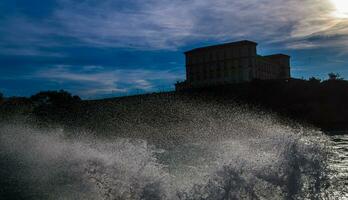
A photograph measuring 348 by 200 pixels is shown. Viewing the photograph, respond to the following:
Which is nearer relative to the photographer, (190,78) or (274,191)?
(274,191)

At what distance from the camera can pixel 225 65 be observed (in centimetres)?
13050

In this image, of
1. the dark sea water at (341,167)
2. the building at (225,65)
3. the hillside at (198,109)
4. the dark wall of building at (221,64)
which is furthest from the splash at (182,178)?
the dark wall of building at (221,64)

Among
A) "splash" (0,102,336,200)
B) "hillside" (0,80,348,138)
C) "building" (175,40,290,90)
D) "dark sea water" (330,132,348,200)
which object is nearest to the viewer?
"splash" (0,102,336,200)

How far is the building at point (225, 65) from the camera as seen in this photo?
125750mm

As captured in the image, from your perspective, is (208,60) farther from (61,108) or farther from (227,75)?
(61,108)

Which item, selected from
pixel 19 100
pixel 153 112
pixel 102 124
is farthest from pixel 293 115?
pixel 19 100

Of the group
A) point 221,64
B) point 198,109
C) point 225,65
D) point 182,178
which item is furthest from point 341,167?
point 221,64

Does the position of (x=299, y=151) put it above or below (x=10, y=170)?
above

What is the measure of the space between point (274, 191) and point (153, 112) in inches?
2930

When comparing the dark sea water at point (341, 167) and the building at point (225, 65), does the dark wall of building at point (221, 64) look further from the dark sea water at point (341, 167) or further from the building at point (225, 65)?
the dark sea water at point (341, 167)

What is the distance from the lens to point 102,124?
8831cm

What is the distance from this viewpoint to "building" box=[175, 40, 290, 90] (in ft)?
413

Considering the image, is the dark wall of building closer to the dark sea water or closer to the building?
the building

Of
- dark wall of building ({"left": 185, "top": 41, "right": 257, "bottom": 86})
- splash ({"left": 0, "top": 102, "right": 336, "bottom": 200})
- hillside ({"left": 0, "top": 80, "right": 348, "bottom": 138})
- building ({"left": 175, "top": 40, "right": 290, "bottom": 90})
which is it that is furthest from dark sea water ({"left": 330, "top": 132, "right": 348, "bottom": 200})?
dark wall of building ({"left": 185, "top": 41, "right": 257, "bottom": 86})
